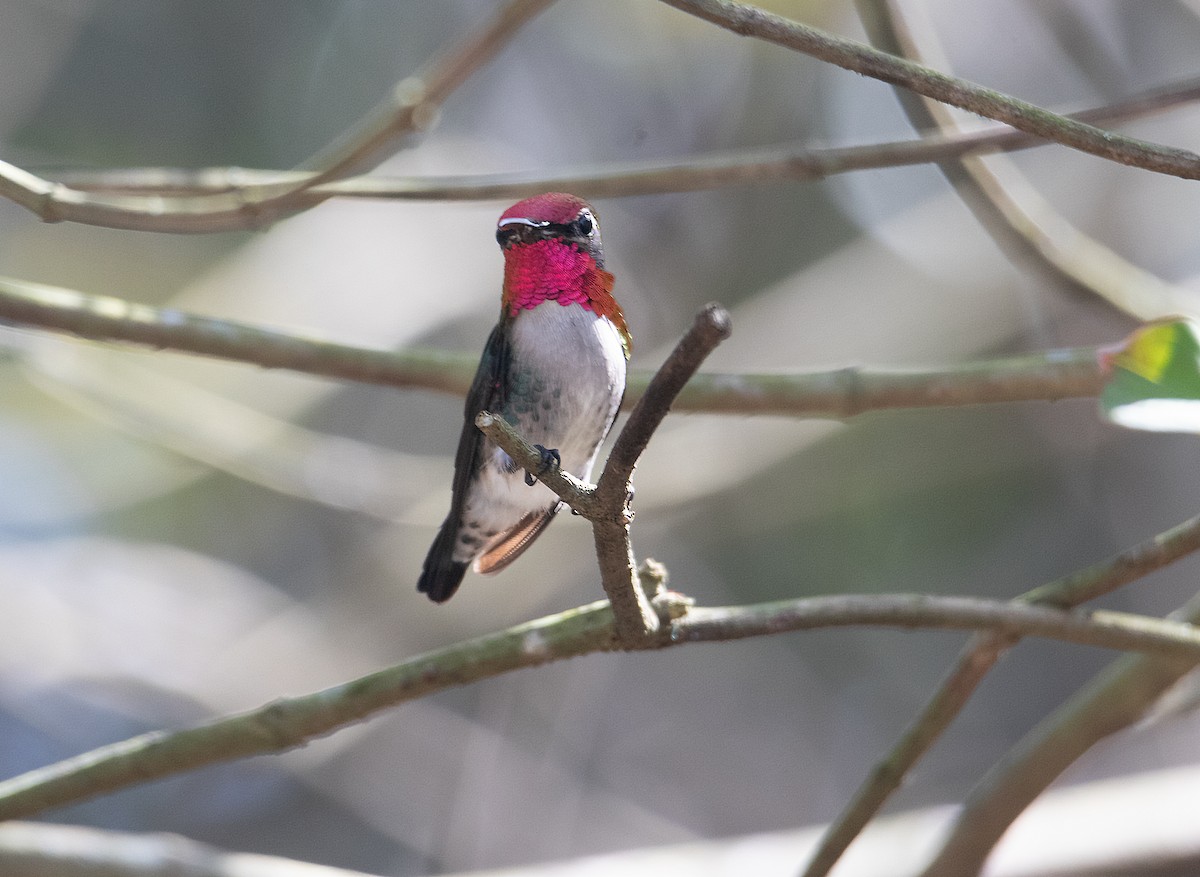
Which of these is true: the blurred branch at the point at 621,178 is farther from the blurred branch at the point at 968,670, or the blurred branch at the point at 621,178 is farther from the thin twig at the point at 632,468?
the thin twig at the point at 632,468

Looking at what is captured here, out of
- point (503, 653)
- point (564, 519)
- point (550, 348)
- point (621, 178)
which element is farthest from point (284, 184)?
point (564, 519)

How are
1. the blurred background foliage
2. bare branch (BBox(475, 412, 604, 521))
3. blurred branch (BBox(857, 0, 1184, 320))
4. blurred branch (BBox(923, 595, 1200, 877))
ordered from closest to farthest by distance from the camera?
bare branch (BBox(475, 412, 604, 521)) < blurred branch (BBox(923, 595, 1200, 877)) < blurred branch (BBox(857, 0, 1184, 320)) < the blurred background foliage

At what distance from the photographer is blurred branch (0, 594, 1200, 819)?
2297 mm

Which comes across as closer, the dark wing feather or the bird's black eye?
the bird's black eye

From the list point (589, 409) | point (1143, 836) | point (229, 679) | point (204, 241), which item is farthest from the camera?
point (204, 241)

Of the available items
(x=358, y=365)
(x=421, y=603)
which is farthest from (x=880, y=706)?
(x=358, y=365)

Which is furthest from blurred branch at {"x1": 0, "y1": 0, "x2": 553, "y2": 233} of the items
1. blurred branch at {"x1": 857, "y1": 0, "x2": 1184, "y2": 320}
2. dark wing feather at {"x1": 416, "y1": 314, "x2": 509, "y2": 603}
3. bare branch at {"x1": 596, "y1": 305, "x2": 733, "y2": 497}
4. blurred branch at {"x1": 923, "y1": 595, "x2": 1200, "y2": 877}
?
blurred branch at {"x1": 923, "y1": 595, "x2": 1200, "y2": 877}

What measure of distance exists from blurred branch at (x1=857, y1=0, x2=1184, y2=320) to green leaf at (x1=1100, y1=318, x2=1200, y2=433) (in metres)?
1.49

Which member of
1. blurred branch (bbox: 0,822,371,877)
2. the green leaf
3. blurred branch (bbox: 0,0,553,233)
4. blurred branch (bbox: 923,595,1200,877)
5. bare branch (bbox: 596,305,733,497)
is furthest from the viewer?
blurred branch (bbox: 923,595,1200,877)

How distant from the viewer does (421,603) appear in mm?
6207

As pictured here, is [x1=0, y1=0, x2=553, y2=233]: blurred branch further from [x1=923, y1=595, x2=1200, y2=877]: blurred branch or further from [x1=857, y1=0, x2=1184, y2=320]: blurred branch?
[x1=923, y1=595, x2=1200, y2=877]: blurred branch

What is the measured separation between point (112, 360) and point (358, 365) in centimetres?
342

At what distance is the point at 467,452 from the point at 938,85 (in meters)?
1.30

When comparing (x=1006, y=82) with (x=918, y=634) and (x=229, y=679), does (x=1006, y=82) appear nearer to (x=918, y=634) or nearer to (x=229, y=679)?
(x=918, y=634)
